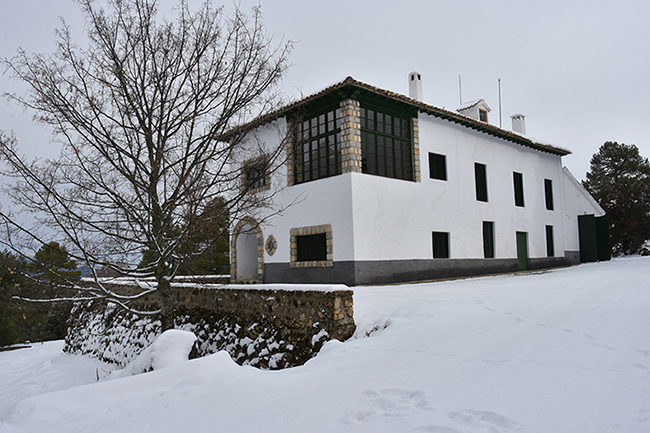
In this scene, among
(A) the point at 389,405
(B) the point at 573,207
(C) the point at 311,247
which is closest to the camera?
(A) the point at 389,405

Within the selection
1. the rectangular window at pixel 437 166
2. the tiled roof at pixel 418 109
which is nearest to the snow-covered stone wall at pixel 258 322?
the tiled roof at pixel 418 109

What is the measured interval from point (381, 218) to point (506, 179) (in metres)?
7.86

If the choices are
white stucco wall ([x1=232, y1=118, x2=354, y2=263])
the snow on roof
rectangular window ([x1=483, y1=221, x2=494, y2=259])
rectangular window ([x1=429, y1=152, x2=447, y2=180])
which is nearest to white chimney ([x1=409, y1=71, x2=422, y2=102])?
rectangular window ([x1=429, y1=152, x2=447, y2=180])

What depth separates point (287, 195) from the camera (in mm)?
13711

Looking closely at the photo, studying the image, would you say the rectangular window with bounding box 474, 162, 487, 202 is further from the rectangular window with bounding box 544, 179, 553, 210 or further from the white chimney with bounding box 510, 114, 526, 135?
the white chimney with bounding box 510, 114, 526, 135

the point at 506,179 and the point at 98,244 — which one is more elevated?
the point at 506,179

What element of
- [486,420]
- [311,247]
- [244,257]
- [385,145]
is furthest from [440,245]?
[486,420]

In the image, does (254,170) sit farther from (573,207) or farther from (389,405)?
(573,207)

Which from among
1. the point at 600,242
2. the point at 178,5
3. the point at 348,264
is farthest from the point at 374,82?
the point at 600,242

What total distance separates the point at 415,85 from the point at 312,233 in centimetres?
706

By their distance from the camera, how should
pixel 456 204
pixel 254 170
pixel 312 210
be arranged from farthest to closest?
pixel 456 204, pixel 312 210, pixel 254 170

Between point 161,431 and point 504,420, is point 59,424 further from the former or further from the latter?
point 504,420

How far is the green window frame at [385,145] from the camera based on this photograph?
41.1ft

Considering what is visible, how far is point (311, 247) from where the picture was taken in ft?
42.5
